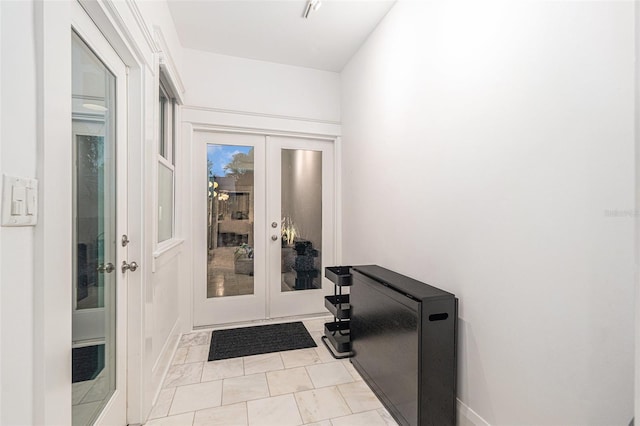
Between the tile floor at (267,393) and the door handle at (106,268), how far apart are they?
98 cm

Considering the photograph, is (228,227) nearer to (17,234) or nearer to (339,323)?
(339,323)

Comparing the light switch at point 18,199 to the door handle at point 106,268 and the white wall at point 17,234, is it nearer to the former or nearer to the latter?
the white wall at point 17,234

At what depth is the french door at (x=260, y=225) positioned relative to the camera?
3.05m

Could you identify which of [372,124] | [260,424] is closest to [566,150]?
[372,124]

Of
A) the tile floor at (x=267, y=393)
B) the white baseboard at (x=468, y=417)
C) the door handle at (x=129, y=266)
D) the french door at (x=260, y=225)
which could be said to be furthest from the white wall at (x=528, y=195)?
the door handle at (x=129, y=266)

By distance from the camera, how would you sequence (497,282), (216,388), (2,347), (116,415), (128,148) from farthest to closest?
(216,388), (128,148), (116,415), (497,282), (2,347)

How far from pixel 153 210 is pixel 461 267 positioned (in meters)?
1.92

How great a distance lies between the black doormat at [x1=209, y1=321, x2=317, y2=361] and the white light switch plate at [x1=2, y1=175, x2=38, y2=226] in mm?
2087

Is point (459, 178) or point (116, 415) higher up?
point (459, 178)

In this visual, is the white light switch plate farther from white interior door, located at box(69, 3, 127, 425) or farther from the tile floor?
the tile floor

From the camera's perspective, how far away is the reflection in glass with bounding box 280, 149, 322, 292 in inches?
130

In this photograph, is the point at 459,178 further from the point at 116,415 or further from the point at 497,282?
the point at 116,415

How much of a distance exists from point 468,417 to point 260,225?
7.97 feet

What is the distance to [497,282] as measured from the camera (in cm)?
141
